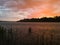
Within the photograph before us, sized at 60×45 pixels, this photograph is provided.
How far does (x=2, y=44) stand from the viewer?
1919cm

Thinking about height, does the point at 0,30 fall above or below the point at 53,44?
above

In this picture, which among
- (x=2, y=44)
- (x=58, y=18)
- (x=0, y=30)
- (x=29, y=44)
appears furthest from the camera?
(x=58, y=18)

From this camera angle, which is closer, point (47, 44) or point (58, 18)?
point (47, 44)

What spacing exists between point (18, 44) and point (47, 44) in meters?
3.84

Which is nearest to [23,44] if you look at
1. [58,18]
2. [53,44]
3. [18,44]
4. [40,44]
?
[18,44]

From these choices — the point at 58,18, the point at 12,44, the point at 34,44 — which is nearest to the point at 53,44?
the point at 34,44

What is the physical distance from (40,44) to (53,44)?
2034mm

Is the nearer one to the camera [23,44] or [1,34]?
[23,44]

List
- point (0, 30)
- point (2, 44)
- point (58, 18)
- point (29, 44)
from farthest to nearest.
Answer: point (58, 18) → point (0, 30) → point (29, 44) → point (2, 44)

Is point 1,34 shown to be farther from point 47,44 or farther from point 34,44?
point 47,44

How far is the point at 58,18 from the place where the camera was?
634 feet

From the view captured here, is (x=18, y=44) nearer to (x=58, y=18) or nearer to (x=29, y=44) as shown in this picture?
(x=29, y=44)

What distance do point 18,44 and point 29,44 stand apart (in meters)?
1.51

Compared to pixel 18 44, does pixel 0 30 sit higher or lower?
higher
